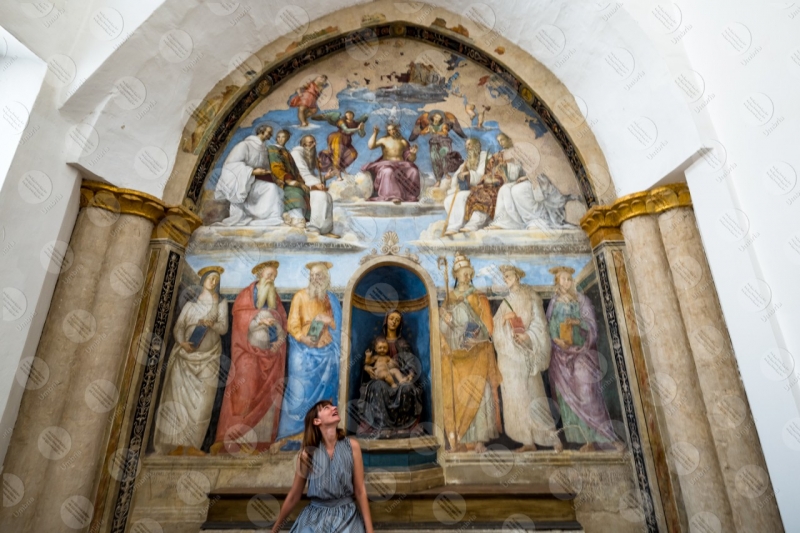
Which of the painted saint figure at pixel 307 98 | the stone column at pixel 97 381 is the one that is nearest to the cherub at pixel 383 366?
the stone column at pixel 97 381

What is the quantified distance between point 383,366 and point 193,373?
2.48m

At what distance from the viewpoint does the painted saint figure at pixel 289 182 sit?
6539 millimetres

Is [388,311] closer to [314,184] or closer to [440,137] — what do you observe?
[314,184]

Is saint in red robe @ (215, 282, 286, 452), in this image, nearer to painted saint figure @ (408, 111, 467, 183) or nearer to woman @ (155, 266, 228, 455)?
woman @ (155, 266, 228, 455)

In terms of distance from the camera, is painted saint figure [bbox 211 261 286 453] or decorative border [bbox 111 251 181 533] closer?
decorative border [bbox 111 251 181 533]

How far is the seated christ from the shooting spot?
674 centimetres

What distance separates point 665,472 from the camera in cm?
501

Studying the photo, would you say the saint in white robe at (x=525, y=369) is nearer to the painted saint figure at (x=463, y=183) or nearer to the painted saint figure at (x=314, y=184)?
the painted saint figure at (x=463, y=183)

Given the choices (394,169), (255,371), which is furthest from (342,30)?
(255,371)

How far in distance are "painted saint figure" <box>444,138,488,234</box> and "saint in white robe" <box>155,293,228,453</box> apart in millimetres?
3485

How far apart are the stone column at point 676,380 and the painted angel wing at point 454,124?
2812mm

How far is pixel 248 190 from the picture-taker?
666 centimetres

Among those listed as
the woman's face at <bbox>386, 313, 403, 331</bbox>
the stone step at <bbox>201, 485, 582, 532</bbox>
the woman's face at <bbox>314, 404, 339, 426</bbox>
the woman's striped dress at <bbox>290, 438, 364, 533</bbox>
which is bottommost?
the stone step at <bbox>201, 485, 582, 532</bbox>

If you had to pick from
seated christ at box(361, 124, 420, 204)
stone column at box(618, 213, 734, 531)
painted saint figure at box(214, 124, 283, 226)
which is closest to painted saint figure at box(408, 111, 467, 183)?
seated christ at box(361, 124, 420, 204)
